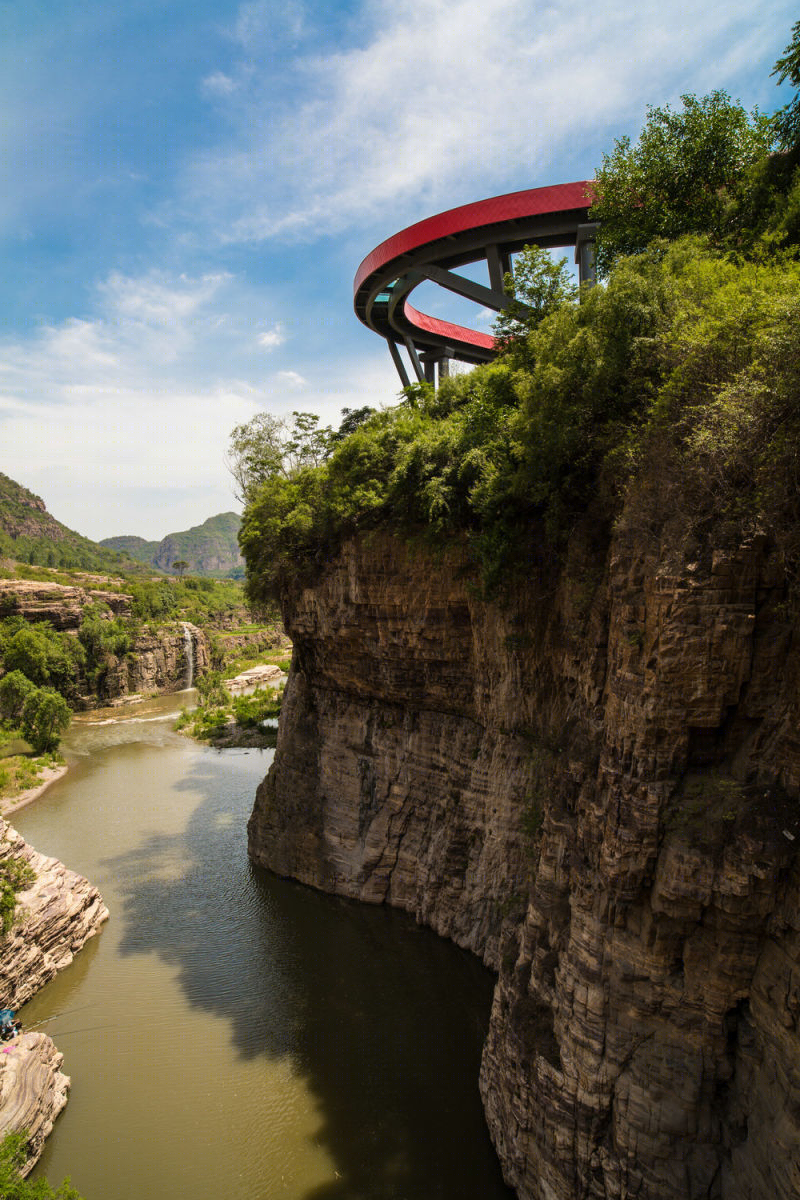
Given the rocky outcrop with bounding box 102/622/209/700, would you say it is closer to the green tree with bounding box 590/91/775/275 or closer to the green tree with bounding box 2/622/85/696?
the green tree with bounding box 2/622/85/696

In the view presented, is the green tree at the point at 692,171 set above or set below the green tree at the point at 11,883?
above

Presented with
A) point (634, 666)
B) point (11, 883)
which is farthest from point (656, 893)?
point (11, 883)

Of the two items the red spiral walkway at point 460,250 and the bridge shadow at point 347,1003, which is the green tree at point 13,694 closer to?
the bridge shadow at point 347,1003

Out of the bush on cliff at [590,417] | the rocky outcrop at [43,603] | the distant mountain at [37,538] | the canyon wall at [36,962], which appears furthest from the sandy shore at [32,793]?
the distant mountain at [37,538]

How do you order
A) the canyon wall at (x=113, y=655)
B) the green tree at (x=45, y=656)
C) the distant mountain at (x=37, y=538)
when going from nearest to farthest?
the green tree at (x=45, y=656)
the canyon wall at (x=113, y=655)
the distant mountain at (x=37, y=538)

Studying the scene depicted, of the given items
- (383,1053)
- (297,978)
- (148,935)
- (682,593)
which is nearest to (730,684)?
(682,593)

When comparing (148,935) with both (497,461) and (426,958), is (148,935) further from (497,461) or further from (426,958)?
(497,461)
